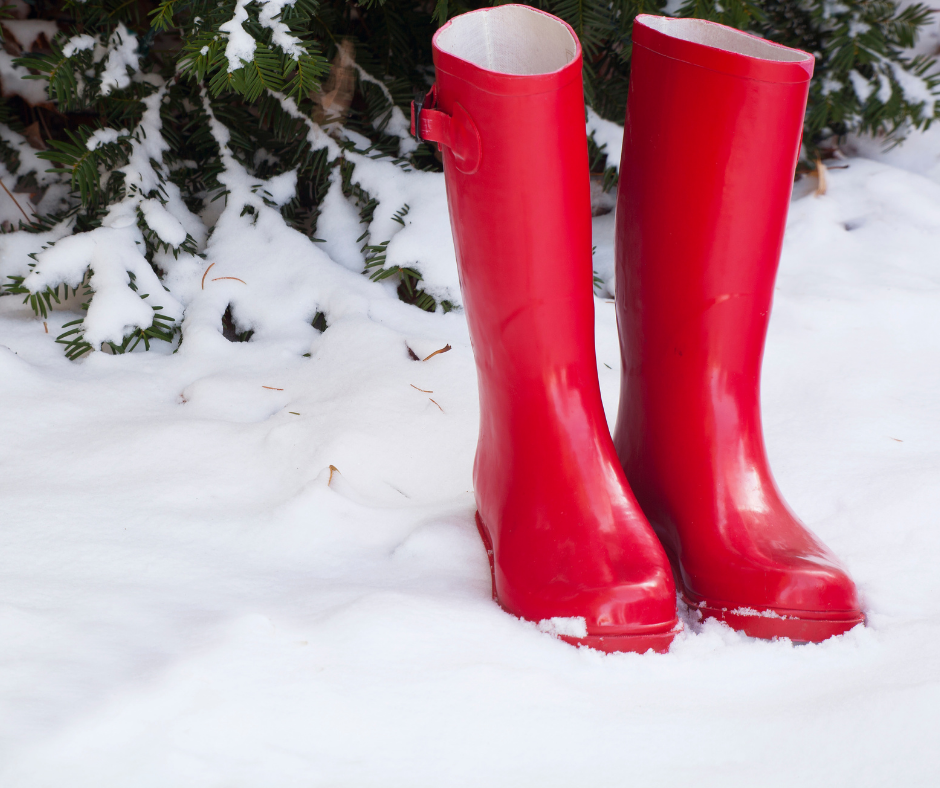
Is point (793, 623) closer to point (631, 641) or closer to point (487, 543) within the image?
point (631, 641)

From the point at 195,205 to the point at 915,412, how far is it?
1120 millimetres

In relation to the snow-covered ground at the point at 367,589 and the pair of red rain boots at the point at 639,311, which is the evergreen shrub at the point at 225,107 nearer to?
the snow-covered ground at the point at 367,589

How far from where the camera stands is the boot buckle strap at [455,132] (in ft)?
1.72

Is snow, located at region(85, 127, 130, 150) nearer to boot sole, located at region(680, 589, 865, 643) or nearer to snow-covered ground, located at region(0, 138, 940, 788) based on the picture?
snow-covered ground, located at region(0, 138, 940, 788)

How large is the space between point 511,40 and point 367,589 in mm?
453

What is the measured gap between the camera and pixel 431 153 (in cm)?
125

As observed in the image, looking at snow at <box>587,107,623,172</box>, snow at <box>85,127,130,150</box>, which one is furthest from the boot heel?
snow at <box>85,127,130,150</box>

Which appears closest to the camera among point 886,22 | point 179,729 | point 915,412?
point 179,729

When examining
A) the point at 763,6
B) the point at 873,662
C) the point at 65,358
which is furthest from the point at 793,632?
the point at 763,6

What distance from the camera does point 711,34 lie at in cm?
60

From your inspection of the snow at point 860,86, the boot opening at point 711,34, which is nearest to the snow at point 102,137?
the boot opening at point 711,34

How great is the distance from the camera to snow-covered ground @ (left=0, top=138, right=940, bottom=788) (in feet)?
1.43

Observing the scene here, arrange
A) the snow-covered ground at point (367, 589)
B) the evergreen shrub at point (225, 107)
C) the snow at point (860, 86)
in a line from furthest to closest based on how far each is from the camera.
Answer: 1. the snow at point (860, 86)
2. the evergreen shrub at point (225, 107)
3. the snow-covered ground at point (367, 589)

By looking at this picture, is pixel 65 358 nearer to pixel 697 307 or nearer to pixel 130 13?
pixel 130 13
